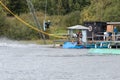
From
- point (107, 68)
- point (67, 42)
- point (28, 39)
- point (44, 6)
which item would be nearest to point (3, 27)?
point (28, 39)

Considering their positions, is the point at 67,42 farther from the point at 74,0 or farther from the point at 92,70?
the point at 74,0

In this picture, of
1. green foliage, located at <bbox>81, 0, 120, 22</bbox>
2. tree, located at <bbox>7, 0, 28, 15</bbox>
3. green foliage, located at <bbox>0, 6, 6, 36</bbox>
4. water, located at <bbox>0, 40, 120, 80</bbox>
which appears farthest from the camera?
tree, located at <bbox>7, 0, 28, 15</bbox>

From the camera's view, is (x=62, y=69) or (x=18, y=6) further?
(x=18, y=6)

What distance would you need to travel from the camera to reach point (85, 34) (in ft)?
167

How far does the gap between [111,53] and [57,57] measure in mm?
5858

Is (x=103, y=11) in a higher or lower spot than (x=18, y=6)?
lower

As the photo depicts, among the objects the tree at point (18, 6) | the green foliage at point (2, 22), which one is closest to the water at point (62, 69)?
the green foliage at point (2, 22)

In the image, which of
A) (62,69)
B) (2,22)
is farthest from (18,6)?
(62,69)

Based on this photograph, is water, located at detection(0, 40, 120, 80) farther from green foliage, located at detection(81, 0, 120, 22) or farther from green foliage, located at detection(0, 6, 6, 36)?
green foliage, located at detection(0, 6, 6, 36)

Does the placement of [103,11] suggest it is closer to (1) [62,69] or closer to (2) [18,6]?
(2) [18,6]

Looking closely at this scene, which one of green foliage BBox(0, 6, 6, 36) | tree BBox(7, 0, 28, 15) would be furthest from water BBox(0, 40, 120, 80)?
tree BBox(7, 0, 28, 15)

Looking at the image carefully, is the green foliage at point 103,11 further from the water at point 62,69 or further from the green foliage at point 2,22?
the water at point 62,69

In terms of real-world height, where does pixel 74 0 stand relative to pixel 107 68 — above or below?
above

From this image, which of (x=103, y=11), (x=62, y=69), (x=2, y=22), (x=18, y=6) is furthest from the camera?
(x=18, y=6)
